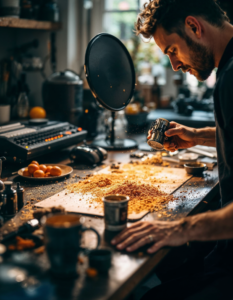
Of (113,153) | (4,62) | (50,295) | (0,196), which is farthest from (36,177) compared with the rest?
(4,62)

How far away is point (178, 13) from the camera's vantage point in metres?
1.36

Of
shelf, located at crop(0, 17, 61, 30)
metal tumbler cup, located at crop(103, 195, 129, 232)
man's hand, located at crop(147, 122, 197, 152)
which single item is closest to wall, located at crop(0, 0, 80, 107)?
shelf, located at crop(0, 17, 61, 30)

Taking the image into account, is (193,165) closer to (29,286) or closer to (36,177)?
(36,177)

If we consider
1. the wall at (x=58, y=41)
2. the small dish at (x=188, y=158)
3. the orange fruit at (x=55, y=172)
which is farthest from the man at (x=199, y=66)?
the wall at (x=58, y=41)

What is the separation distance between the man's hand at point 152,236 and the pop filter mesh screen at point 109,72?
3.01 feet

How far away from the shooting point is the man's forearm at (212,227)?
100 cm

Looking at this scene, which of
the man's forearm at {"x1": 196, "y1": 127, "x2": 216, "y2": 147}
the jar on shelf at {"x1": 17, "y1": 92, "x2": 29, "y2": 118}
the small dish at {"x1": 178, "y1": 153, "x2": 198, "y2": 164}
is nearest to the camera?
the man's forearm at {"x1": 196, "y1": 127, "x2": 216, "y2": 147}

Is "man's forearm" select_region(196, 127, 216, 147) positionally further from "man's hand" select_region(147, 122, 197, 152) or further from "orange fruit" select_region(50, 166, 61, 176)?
"orange fruit" select_region(50, 166, 61, 176)

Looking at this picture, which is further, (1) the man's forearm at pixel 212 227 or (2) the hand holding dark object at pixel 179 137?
(2) the hand holding dark object at pixel 179 137

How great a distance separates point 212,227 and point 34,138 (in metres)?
1.21

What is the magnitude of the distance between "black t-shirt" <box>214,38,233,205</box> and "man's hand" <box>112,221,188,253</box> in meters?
0.34

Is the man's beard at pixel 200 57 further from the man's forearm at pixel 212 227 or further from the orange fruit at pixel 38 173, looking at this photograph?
the orange fruit at pixel 38 173

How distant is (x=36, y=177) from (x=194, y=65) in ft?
2.74

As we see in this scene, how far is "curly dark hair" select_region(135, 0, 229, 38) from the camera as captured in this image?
134 centimetres
